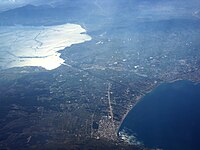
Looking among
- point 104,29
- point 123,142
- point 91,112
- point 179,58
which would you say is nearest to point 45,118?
point 91,112

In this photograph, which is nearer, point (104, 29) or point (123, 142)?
point (123, 142)

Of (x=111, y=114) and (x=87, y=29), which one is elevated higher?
(x=87, y=29)

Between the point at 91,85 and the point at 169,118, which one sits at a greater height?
the point at 91,85

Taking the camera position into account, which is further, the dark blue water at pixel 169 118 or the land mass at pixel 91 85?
the land mass at pixel 91 85

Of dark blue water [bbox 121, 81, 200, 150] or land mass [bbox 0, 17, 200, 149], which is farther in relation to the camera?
land mass [bbox 0, 17, 200, 149]

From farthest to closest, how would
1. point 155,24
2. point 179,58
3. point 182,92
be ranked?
point 155,24
point 179,58
point 182,92

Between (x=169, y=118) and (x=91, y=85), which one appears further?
(x=91, y=85)

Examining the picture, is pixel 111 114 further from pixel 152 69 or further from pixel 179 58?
pixel 179 58

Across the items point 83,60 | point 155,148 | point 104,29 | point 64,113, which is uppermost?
point 104,29
